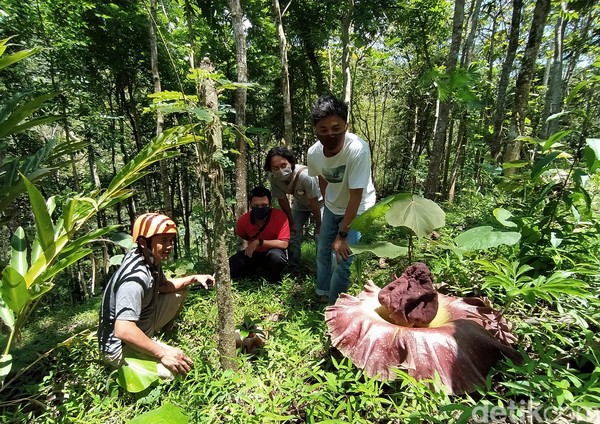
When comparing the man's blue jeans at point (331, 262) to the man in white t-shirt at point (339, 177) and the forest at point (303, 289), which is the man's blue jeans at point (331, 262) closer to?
the man in white t-shirt at point (339, 177)

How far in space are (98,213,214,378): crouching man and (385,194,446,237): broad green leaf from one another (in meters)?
1.51

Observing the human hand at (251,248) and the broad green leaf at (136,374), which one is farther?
the human hand at (251,248)

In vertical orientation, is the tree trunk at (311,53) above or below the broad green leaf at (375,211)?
above

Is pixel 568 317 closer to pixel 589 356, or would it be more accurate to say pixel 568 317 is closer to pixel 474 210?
pixel 589 356

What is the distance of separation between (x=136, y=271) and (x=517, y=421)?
2.23 metres

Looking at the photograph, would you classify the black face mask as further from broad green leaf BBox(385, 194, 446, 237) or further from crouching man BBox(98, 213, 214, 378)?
broad green leaf BBox(385, 194, 446, 237)

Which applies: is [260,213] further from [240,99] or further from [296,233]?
[240,99]

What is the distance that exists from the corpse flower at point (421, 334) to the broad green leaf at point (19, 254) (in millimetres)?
1669

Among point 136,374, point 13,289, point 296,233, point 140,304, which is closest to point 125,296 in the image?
point 140,304

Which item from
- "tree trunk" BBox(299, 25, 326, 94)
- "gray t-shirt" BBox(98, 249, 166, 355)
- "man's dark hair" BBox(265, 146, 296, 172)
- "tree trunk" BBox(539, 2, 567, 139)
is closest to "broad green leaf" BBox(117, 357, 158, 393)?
"gray t-shirt" BBox(98, 249, 166, 355)

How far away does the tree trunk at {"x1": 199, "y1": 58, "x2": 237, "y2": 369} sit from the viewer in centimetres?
169

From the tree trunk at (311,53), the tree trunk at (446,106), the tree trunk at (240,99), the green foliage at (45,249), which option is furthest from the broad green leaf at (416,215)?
the tree trunk at (311,53)

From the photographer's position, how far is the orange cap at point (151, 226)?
2.16 m

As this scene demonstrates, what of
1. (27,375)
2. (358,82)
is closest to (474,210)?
(27,375)
